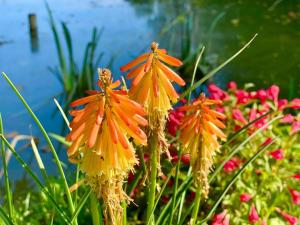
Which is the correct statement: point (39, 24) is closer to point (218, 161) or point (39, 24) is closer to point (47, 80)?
point (47, 80)

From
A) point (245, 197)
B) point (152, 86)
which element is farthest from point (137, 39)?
point (152, 86)

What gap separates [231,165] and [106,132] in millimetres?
1237

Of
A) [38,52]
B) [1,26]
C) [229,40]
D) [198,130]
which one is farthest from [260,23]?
[198,130]

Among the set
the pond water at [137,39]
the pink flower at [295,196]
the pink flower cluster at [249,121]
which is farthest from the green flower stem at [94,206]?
the pond water at [137,39]

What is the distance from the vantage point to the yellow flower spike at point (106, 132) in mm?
972

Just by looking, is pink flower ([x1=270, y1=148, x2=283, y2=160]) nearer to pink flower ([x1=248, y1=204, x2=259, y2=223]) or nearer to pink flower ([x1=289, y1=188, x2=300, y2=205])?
pink flower ([x1=289, y1=188, x2=300, y2=205])

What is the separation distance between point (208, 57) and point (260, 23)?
62.9 inches

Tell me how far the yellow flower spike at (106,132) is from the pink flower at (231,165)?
3.85 feet

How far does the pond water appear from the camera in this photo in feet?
16.4

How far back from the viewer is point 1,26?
7137 millimetres

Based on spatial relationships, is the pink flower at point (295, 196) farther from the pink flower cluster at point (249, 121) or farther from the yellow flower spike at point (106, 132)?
the yellow flower spike at point (106, 132)

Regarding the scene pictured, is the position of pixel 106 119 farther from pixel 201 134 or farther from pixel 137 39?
pixel 137 39

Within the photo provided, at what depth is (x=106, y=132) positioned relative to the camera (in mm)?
997

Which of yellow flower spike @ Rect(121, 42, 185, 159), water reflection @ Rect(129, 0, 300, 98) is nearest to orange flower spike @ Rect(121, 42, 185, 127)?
yellow flower spike @ Rect(121, 42, 185, 159)
